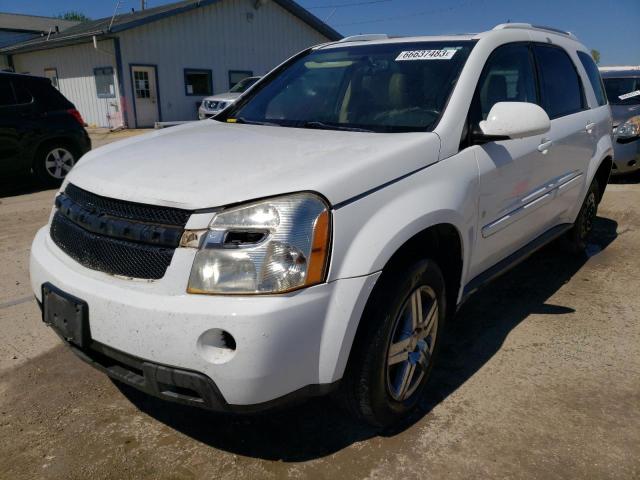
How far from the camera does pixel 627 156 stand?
777 cm

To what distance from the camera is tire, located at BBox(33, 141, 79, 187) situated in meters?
8.16

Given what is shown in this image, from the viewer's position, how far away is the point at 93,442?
2.45 meters

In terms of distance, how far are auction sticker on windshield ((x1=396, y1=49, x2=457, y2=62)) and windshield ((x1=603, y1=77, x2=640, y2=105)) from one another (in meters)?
6.75

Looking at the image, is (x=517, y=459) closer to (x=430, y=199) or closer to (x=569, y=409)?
(x=569, y=409)

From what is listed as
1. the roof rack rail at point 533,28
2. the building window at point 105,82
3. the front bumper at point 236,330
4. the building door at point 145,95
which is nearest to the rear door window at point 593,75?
the roof rack rail at point 533,28

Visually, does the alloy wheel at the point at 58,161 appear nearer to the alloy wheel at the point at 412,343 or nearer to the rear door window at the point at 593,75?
the rear door window at the point at 593,75

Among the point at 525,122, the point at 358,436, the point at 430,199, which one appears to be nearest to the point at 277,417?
the point at 358,436

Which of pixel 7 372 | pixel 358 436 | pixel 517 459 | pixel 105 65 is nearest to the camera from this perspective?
pixel 517 459

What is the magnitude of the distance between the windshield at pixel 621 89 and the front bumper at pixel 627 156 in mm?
1090

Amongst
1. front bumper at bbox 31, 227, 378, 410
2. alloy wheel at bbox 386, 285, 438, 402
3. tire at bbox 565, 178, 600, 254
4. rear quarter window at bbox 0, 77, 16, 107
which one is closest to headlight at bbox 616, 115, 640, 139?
tire at bbox 565, 178, 600, 254

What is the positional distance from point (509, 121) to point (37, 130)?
7313mm

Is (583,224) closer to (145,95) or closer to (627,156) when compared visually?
(627,156)

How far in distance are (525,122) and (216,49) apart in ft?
65.1

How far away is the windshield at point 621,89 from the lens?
8484mm
